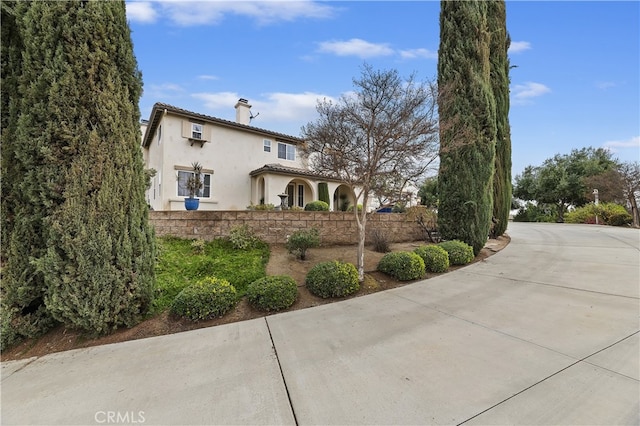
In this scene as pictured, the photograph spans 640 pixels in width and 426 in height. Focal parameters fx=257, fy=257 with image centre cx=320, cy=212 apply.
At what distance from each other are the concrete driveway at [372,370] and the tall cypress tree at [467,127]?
11.3 feet

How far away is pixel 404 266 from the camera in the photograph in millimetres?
5410

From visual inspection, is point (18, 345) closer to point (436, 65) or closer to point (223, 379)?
point (223, 379)

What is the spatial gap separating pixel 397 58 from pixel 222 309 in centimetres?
641

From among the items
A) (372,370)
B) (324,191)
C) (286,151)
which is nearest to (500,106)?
(324,191)

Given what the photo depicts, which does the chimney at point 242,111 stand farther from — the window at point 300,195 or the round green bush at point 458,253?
the round green bush at point 458,253

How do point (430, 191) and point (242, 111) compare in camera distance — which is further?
point (430, 191)

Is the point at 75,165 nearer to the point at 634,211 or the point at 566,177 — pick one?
the point at 634,211

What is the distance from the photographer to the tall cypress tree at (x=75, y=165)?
3.15m

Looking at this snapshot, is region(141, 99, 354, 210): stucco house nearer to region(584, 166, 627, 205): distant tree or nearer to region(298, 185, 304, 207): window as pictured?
region(298, 185, 304, 207): window

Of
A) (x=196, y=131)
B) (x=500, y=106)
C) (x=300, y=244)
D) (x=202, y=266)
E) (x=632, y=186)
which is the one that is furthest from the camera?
(x=632, y=186)

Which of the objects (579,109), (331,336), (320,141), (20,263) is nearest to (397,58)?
(320,141)

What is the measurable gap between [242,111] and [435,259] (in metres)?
14.9

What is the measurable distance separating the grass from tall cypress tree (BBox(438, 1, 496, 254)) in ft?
18.4

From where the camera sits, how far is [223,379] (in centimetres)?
238
